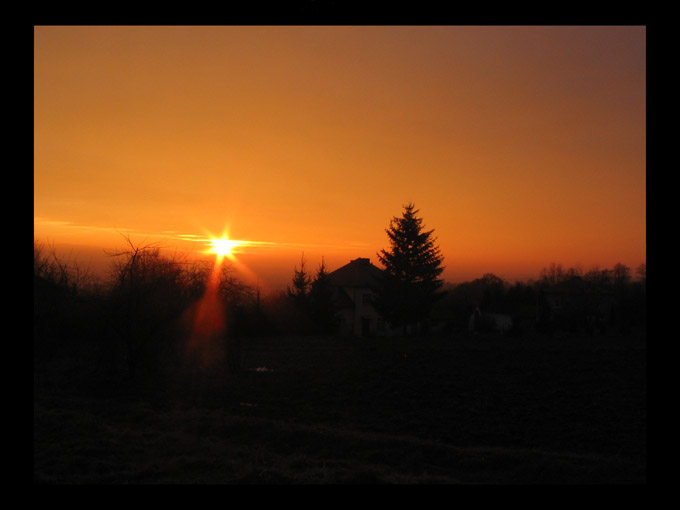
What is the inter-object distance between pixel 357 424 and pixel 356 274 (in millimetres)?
29761

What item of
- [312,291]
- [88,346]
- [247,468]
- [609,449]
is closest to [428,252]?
[312,291]

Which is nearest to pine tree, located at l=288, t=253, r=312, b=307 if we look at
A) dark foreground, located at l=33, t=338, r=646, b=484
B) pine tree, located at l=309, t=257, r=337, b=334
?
pine tree, located at l=309, t=257, r=337, b=334

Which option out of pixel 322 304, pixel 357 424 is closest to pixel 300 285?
pixel 322 304

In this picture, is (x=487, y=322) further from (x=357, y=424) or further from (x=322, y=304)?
(x=357, y=424)

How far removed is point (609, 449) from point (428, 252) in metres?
23.6

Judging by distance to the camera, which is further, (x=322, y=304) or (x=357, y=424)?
(x=322, y=304)

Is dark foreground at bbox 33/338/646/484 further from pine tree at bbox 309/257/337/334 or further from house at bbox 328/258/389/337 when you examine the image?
house at bbox 328/258/389/337

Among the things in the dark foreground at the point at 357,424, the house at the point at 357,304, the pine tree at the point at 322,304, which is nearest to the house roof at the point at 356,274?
the house at the point at 357,304

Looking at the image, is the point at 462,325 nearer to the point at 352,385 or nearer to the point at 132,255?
the point at 352,385

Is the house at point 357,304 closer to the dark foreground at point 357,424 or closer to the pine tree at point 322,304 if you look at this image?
the pine tree at point 322,304

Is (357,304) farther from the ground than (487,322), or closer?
farther from the ground

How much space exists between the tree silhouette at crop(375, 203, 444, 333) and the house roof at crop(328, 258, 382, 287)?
18.9 feet

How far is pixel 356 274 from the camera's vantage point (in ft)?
124

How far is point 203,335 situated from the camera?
12219mm
